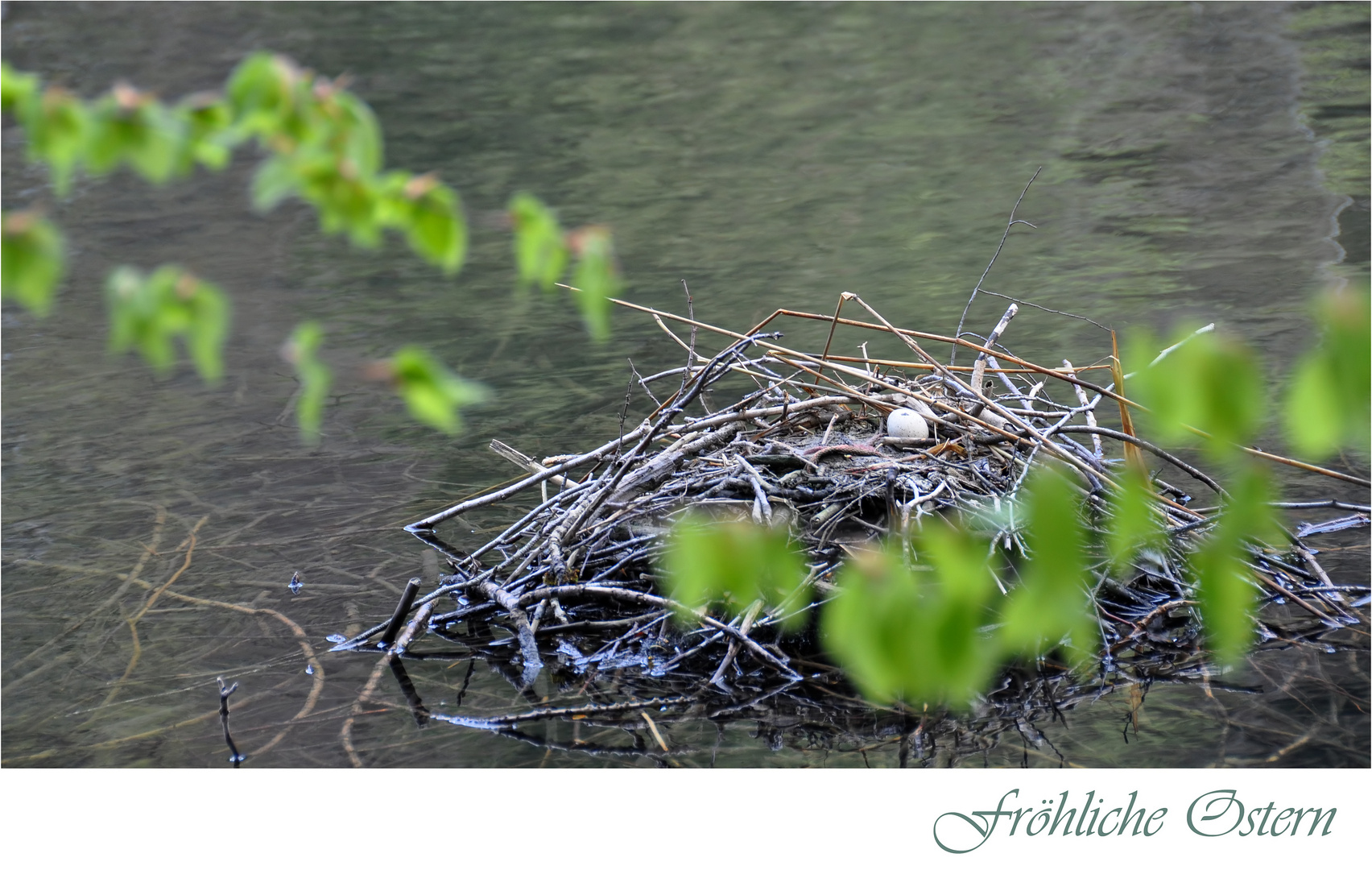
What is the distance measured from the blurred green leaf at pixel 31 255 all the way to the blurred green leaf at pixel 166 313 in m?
0.06

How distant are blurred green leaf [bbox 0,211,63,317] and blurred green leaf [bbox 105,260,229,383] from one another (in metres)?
0.06

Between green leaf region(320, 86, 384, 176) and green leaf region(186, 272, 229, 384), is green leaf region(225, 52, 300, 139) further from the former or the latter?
green leaf region(186, 272, 229, 384)

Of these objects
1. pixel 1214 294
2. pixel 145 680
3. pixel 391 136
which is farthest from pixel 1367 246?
pixel 391 136

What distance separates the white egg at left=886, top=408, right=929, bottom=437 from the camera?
412 centimetres

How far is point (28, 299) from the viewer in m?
1.23

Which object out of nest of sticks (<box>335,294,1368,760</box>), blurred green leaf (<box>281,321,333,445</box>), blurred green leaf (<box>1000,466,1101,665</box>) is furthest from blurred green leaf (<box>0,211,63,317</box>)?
nest of sticks (<box>335,294,1368,760</box>)

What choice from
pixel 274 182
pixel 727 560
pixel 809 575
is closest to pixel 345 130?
pixel 274 182

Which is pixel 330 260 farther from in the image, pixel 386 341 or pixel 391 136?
pixel 391 136

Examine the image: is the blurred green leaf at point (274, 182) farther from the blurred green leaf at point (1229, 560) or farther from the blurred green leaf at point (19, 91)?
the blurred green leaf at point (1229, 560)

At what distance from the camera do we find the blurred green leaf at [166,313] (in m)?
1.20

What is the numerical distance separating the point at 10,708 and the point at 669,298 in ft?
18.2

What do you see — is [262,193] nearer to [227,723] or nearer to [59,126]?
[59,126]

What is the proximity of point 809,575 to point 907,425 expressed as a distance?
0.72 metres

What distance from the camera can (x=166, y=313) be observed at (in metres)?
1.23
